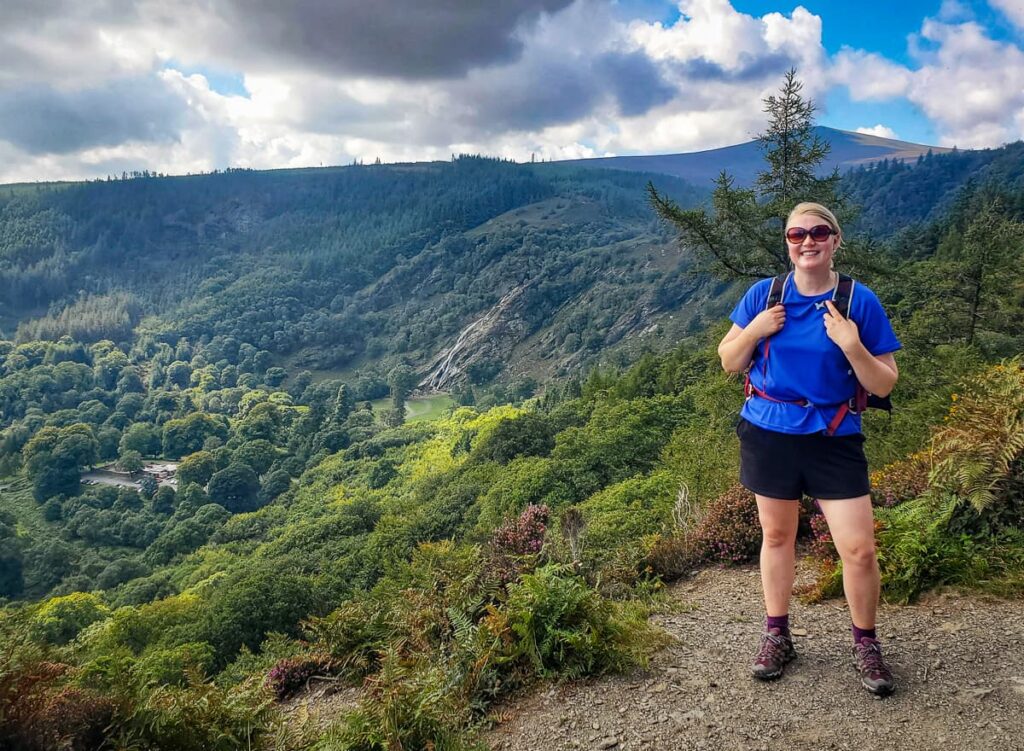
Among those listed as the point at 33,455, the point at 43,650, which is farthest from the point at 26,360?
the point at 43,650

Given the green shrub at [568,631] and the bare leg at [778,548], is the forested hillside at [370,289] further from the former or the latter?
the bare leg at [778,548]

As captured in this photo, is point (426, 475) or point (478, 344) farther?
point (478, 344)

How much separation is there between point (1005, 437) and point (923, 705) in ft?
6.46

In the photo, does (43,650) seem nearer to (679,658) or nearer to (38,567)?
(679,658)

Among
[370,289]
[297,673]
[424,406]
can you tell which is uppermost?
[370,289]

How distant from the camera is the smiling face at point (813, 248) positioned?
8.90ft

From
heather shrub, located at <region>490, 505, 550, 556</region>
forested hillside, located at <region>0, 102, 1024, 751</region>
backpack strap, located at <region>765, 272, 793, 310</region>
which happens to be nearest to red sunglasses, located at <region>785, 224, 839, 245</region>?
backpack strap, located at <region>765, 272, 793, 310</region>

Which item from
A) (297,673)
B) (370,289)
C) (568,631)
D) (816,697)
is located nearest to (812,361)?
(816,697)

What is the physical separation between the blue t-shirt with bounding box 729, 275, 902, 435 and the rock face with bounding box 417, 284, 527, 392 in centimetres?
11472

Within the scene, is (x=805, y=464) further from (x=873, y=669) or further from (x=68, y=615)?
(x=68, y=615)

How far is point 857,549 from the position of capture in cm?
279

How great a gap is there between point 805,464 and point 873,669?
112cm

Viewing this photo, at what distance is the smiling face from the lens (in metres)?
2.71

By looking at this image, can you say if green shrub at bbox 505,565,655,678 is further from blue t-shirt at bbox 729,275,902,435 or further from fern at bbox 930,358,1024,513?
fern at bbox 930,358,1024,513
